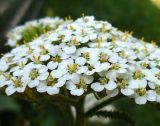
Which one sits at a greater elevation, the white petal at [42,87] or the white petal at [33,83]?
the white petal at [33,83]

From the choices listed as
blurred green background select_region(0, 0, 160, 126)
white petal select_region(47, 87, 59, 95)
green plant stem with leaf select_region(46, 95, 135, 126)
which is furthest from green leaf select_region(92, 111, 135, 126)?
blurred green background select_region(0, 0, 160, 126)

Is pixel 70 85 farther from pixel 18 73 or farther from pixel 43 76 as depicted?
pixel 18 73

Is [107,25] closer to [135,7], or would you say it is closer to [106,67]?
[106,67]

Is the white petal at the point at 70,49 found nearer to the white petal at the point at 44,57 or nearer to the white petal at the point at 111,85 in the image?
the white petal at the point at 44,57

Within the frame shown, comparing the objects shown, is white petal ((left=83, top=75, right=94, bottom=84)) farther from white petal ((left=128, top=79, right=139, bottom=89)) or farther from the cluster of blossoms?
white petal ((left=128, top=79, right=139, bottom=89))

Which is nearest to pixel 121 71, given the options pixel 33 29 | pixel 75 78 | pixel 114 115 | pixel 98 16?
pixel 75 78

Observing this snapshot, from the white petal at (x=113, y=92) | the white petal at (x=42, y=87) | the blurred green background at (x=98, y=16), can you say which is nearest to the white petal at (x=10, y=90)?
the white petal at (x=42, y=87)
